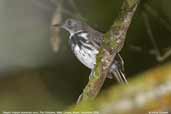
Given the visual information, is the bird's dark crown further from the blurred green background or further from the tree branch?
the tree branch

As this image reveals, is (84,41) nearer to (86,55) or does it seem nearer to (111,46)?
(86,55)

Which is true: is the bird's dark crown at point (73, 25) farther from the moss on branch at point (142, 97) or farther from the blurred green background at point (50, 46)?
the moss on branch at point (142, 97)

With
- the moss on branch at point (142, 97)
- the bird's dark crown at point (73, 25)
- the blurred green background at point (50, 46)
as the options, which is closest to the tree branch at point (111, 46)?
the blurred green background at point (50, 46)

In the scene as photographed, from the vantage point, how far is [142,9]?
31.2 inches

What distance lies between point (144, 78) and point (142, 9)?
26.6 inches

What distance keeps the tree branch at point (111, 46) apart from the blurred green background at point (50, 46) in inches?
1.2

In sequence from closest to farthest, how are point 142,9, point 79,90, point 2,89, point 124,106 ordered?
point 124,106 → point 2,89 → point 79,90 → point 142,9

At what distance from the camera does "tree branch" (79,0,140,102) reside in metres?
0.52

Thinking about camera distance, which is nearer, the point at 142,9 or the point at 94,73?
the point at 94,73

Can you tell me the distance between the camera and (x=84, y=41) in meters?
0.85

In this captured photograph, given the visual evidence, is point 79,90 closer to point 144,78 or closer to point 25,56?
point 25,56

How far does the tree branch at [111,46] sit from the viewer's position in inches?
20.4

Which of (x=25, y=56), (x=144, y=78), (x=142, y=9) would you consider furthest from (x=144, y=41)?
(x=144, y=78)

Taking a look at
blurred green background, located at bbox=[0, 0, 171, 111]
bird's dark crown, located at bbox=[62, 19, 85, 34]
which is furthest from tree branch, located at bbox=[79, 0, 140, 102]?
bird's dark crown, located at bbox=[62, 19, 85, 34]
